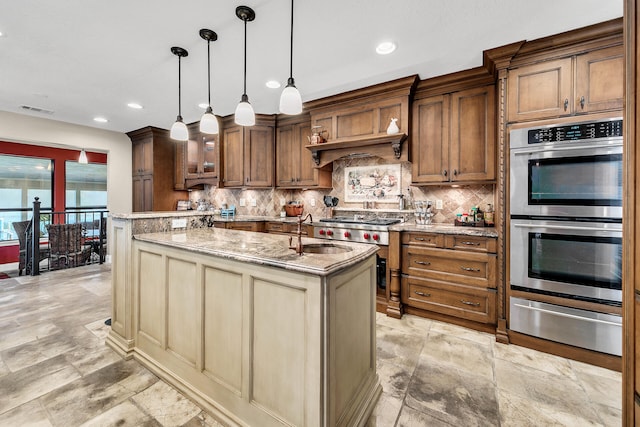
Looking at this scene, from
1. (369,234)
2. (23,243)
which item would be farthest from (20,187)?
(369,234)

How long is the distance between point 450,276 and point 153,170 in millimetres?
5342

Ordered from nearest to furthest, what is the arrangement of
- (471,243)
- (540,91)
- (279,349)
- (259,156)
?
(279,349) < (540,91) < (471,243) < (259,156)

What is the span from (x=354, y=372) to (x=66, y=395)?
182cm

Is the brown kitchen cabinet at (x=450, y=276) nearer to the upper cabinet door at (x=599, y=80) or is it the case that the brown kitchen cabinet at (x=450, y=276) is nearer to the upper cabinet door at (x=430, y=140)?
the upper cabinet door at (x=430, y=140)

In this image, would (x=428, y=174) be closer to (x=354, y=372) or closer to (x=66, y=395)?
(x=354, y=372)

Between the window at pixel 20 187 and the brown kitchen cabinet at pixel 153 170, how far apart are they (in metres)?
1.87

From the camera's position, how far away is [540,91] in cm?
232

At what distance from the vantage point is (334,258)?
1334mm

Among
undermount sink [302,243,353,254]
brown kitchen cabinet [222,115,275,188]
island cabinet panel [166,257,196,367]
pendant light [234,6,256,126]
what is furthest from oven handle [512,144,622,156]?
brown kitchen cabinet [222,115,275,188]

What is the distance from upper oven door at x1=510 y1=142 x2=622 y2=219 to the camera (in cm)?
202

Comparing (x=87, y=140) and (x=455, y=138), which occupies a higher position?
(x=87, y=140)

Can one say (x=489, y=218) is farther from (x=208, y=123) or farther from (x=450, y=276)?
(x=208, y=123)

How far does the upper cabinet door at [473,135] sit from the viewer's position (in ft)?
9.18

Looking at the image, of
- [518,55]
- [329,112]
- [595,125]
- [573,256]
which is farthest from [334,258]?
[329,112]
